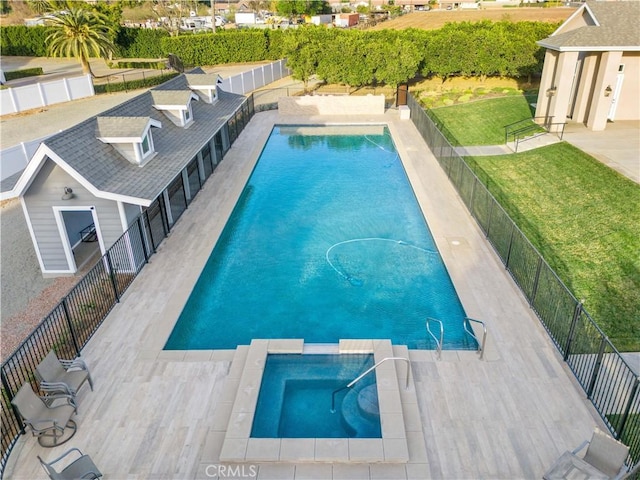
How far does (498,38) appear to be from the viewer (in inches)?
1416

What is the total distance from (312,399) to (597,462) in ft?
17.7

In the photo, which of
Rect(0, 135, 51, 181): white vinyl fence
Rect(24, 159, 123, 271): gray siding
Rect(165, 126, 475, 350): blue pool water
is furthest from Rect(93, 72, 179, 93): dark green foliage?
Rect(24, 159, 123, 271): gray siding

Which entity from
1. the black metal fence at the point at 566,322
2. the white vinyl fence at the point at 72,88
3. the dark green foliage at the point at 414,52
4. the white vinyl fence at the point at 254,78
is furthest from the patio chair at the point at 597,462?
the white vinyl fence at the point at 254,78

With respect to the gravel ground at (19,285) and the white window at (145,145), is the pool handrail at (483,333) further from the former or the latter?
the white window at (145,145)

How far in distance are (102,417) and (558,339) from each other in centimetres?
1046

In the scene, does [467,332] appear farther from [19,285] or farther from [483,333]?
[19,285]

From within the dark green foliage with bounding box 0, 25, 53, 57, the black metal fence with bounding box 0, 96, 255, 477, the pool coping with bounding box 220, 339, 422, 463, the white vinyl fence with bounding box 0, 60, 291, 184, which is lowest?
the pool coping with bounding box 220, 339, 422, 463

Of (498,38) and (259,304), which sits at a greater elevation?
(498,38)

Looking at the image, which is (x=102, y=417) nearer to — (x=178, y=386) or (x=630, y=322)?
(x=178, y=386)

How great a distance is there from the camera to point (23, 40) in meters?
56.5

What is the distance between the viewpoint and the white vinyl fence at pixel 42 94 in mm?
33791

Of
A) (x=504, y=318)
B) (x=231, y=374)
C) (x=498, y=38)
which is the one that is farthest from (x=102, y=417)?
(x=498, y=38)

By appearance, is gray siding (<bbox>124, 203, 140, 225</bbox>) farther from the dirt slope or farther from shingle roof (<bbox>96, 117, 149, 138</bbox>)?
the dirt slope

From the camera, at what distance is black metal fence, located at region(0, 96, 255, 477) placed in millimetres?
9766
